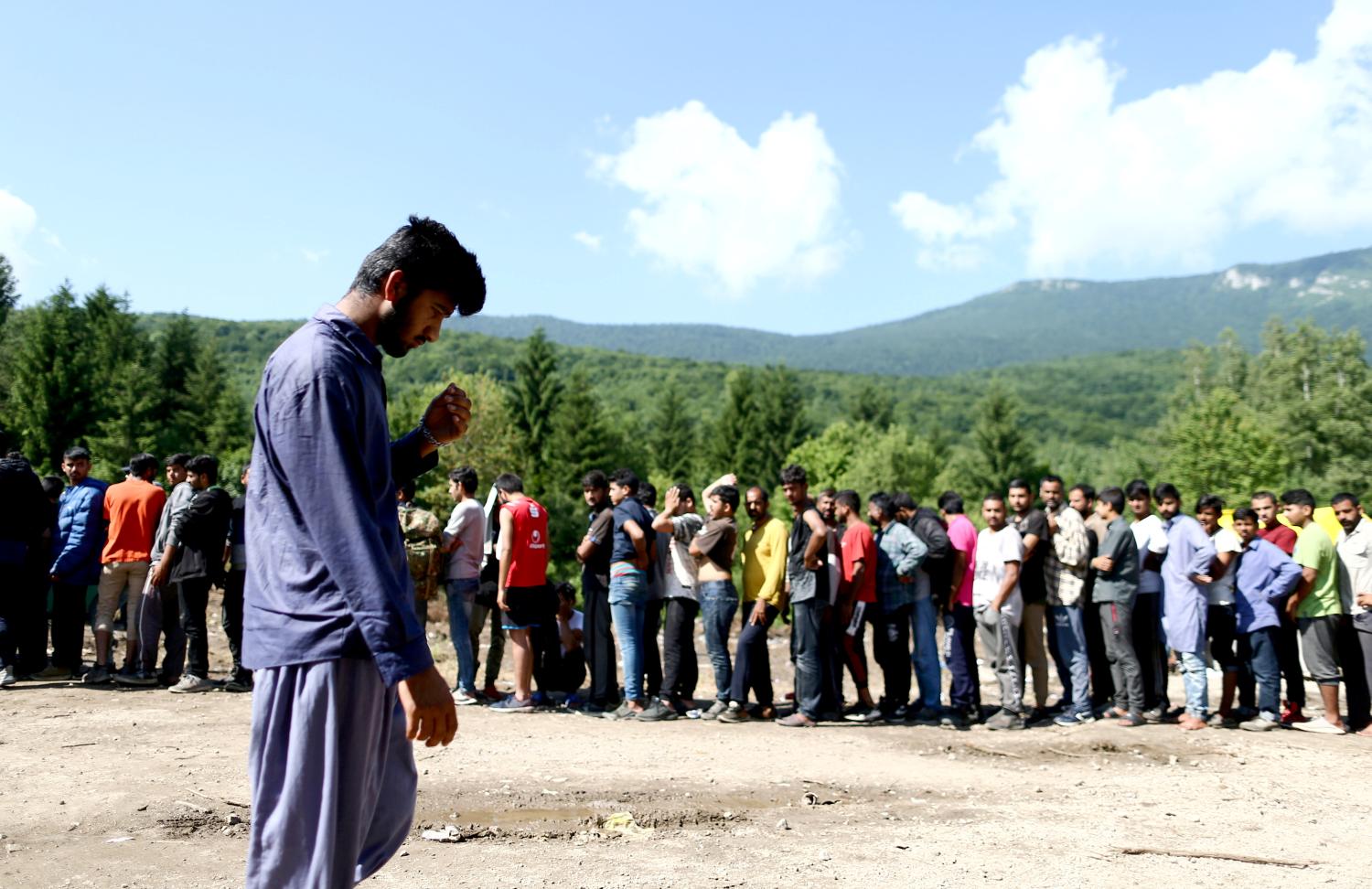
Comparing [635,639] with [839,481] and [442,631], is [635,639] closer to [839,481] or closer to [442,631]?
[442,631]

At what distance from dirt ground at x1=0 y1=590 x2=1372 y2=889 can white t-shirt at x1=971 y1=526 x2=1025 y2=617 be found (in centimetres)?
117

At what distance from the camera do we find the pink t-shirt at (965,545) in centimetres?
1064

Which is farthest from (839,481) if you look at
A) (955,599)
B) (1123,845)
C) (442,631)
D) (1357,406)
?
(1123,845)

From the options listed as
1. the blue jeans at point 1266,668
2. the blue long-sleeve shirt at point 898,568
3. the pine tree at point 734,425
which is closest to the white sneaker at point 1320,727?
the blue jeans at point 1266,668

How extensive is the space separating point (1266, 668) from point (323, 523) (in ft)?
32.2

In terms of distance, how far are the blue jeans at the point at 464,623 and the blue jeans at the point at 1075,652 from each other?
543 centimetres

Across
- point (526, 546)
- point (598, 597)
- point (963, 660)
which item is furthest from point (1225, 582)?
point (526, 546)

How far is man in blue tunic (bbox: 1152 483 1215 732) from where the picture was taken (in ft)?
32.6

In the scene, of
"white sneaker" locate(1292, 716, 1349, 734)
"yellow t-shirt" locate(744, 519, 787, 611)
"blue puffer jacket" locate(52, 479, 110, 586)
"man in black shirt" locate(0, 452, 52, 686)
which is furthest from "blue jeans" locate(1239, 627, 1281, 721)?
"man in black shirt" locate(0, 452, 52, 686)

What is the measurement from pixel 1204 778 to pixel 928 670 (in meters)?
3.18

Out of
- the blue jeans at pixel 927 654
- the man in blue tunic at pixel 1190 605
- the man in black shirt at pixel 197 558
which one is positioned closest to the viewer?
the man in black shirt at pixel 197 558

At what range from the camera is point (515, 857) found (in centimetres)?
516

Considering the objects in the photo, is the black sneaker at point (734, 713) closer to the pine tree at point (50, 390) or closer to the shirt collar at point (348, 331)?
the shirt collar at point (348, 331)

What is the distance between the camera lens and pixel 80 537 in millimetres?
10078
